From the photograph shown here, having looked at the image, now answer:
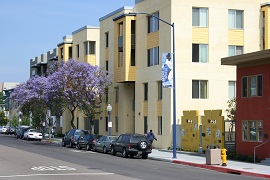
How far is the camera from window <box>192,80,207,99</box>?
45594 mm

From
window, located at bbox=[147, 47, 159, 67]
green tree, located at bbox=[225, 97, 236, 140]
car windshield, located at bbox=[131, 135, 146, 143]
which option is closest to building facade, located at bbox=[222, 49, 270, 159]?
car windshield, located at bbox=[131, 135, 146, 143]

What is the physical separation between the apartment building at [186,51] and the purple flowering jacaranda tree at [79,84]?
453 cm

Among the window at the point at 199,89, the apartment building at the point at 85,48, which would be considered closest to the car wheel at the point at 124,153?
the window at the point at 199,89

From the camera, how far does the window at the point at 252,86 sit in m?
33.0

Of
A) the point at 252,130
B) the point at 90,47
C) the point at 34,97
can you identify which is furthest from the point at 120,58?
the point at 252,130

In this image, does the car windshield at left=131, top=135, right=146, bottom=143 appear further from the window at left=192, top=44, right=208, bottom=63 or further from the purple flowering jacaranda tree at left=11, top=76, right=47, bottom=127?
the purple flowering jacaranda tree at left=11, top=76, right=47, bottom=127

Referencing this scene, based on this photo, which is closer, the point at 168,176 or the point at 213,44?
the point at 168,176

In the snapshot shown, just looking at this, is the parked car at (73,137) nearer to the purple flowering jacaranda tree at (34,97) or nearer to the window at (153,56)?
the window at (153,56)

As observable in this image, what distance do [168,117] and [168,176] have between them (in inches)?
860

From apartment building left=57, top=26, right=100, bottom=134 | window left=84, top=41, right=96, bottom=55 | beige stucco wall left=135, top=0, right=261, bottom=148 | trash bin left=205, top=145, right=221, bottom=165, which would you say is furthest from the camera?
window left=84, top=41, right=96, bottom=55

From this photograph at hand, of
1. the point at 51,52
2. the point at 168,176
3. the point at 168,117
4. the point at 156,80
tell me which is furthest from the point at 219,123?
the point at 51,52

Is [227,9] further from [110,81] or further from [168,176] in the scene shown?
[168,176]

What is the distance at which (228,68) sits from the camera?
46906mm

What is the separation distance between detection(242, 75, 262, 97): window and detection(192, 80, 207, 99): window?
1117cm
